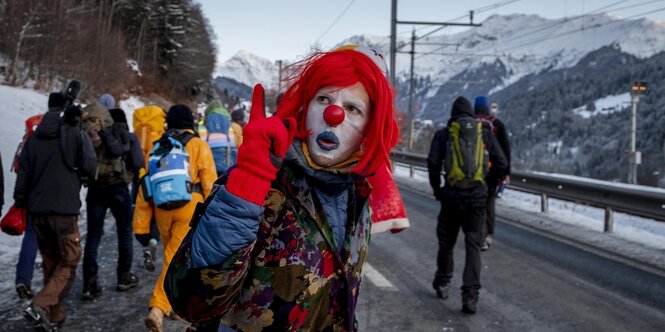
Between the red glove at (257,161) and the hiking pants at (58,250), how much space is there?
3.74 meters

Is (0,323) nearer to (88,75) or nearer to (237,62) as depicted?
(88,75)

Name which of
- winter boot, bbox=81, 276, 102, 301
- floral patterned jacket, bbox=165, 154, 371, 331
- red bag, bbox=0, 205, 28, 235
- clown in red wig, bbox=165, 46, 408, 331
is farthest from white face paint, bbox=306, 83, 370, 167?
winter boot, bbox=81, 276, 102, 301

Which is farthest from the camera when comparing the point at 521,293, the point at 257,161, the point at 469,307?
the point at 521,293

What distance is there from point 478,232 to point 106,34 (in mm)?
33057

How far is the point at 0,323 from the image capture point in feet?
14.8

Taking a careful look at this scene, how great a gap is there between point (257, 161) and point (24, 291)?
464 cm

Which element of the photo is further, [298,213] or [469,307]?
[469,307]

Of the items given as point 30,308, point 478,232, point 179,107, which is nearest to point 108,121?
point 179,107

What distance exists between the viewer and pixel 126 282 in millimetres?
5656

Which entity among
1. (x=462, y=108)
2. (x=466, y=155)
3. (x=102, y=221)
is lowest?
(x=102, y=221)

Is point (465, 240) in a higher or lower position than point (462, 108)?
lower

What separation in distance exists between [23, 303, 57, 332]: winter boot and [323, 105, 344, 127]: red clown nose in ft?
12.0

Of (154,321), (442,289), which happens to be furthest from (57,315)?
(442,289)

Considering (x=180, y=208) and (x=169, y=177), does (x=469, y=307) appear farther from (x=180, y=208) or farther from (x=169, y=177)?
(x=169, y=177)
